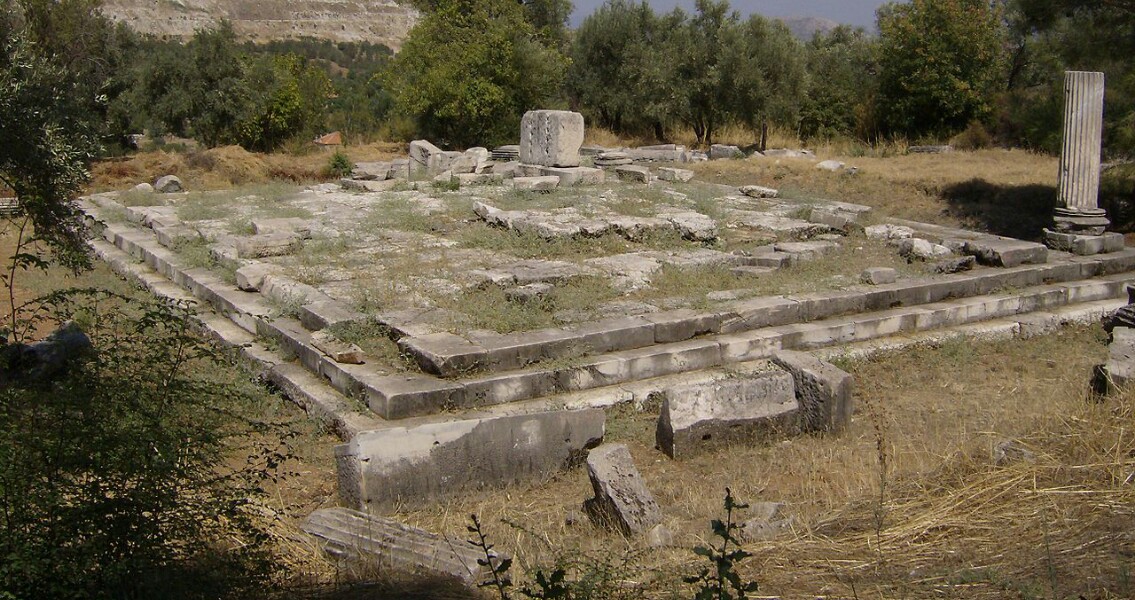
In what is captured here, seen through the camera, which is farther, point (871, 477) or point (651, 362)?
point (651, 362)

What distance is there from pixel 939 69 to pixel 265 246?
57.5 feet

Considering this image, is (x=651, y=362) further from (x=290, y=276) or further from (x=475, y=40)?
(x=475, y=40)

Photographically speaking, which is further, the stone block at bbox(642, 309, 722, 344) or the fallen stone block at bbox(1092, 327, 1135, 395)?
the stone block at bbox(642, 309, 722, 344)

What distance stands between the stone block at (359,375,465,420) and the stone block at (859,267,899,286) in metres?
5.11

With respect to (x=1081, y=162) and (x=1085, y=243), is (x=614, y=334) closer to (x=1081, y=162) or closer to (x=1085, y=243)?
(x=1085, y=243)

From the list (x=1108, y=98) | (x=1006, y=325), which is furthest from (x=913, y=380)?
(x=1108, y=98)

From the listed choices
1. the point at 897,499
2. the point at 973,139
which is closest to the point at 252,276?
the point at 897,499

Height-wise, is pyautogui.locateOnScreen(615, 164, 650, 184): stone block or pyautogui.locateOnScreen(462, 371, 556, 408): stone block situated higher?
pyautogui.locateOnScreen(615, 164, 650, 184): stone block

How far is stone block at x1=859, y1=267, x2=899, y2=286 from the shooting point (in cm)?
1044

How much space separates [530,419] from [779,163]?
1350 cm

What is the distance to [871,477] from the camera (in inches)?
241

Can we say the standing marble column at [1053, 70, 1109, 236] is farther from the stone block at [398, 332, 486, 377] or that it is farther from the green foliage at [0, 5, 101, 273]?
the green foliage at [0, 5, 101, 273]

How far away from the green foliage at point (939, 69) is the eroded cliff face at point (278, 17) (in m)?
45.1

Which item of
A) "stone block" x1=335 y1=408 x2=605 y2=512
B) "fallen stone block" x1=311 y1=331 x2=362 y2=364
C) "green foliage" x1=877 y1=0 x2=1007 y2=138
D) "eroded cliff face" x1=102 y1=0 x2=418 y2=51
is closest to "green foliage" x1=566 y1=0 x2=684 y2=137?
"green foliage" x1=877 y1=0 x2=1007 y2=138
